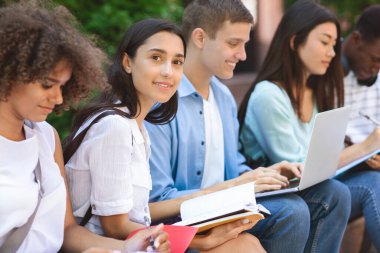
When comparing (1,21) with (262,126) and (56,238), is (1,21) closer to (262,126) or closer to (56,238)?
(56,238)

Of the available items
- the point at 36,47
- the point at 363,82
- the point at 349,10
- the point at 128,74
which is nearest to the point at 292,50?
the point at 363,82

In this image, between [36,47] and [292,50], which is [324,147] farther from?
[36,47]

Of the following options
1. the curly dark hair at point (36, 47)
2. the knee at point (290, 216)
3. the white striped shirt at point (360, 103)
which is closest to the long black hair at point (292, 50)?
the white striped shirt at point (360, 103)

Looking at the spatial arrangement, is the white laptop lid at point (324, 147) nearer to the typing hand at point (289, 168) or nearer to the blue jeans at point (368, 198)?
the typing hand at point (289, 168)

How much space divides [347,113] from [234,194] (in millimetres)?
827

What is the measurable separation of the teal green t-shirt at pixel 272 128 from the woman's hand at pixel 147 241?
1.29 m

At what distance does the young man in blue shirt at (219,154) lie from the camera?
2469mm

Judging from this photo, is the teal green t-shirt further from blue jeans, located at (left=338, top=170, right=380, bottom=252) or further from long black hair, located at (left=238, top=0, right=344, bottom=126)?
blue jeans, located at (left=338, top=170, right=380, bottom=252)

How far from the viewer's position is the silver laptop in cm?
246

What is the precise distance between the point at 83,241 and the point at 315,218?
1192mm

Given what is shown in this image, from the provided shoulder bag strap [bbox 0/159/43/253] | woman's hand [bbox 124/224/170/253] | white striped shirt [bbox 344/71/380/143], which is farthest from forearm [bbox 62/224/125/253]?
white striped shirt [bbox 344/71/380/143]

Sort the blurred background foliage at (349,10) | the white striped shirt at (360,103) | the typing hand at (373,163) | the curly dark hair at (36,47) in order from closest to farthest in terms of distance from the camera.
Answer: the curly dark hair at (36,47)
the typing hand at (373,163)
the white striped shirt at (360,103)
the blurred background foliage at (349,10)

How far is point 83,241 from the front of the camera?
195cm

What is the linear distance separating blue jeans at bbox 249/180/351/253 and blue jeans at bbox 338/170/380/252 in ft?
1.05
